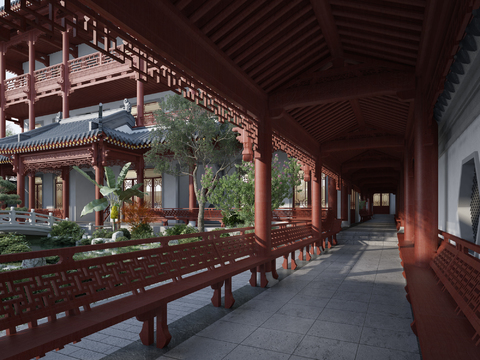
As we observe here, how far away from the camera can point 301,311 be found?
5.35 m

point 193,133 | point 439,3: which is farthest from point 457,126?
point 193,133

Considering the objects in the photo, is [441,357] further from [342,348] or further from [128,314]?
[128,314]

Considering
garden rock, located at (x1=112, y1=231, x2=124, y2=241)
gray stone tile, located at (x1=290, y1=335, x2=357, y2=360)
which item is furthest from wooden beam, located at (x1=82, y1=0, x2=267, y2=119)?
garden rock, located at (x1=112, y1=231, x2=124, y2=241)

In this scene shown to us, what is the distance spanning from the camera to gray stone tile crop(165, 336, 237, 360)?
376cm

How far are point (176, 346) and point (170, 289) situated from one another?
648 millimetres

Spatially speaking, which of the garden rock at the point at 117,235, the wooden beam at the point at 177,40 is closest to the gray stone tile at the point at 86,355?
the wooden beam at the point at 177,40

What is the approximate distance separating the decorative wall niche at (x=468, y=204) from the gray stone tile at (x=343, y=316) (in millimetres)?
2153

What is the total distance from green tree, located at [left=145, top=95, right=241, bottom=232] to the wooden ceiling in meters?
6.59

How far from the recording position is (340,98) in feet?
20.6

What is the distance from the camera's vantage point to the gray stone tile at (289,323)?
15.0ft

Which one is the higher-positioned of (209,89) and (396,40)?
(396,40)

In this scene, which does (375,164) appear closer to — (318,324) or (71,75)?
(318,324)

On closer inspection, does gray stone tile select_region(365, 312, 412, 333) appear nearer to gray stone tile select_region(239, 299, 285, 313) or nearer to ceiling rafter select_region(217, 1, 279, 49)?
gray stone tile select_region(239, 299, 285, 313)

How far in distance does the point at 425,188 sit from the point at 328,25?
3.11 meters
